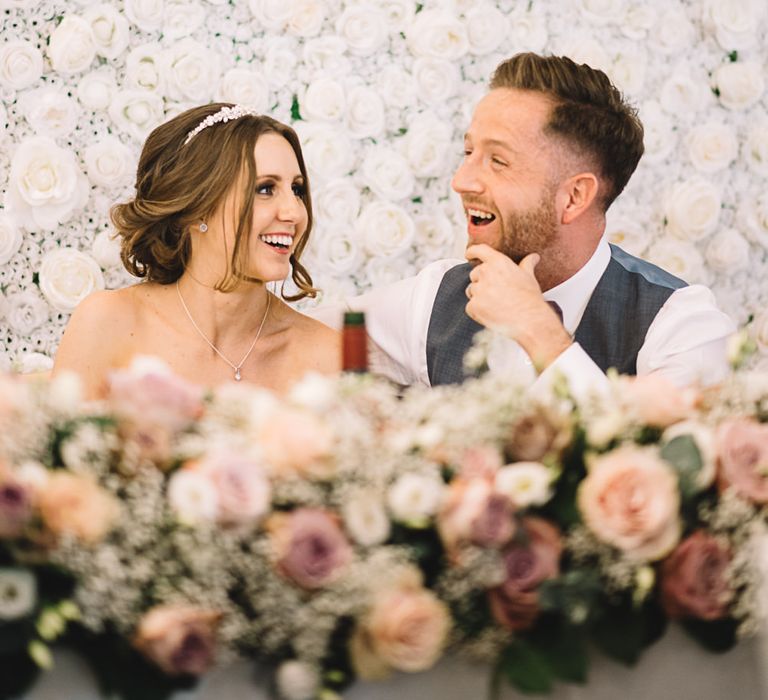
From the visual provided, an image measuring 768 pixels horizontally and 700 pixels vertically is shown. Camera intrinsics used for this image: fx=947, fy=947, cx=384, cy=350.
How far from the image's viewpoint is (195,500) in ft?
3.26

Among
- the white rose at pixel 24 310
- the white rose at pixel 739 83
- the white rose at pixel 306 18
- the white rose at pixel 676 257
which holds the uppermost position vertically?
the white rose at pixel 739 83

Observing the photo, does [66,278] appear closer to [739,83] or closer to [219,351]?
[219,351]

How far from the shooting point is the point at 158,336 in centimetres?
246

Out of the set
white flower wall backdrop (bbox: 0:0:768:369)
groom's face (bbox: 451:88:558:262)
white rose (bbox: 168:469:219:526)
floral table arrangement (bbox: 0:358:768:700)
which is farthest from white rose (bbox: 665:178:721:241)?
white rose (bbox: 168:469:219:526)

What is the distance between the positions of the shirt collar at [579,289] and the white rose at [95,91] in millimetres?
1362

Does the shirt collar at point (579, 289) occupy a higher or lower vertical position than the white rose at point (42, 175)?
higher

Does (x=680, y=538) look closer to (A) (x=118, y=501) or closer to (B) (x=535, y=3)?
(A) (x=118, y=501)

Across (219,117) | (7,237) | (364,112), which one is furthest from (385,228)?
(7,237)

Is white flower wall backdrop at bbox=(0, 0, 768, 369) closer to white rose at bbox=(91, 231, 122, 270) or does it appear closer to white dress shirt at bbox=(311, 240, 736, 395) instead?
white rose at bbox=(91, 231, 122, 270)

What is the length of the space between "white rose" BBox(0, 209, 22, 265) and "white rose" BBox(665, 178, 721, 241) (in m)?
1.92

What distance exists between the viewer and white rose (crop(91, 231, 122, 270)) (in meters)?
2.69

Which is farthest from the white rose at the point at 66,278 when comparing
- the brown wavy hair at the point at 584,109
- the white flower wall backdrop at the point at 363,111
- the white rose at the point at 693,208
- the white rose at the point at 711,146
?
the white rose at the point at 711,146

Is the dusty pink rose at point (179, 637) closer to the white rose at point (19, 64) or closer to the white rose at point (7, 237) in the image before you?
the white rose at point (7, 237)

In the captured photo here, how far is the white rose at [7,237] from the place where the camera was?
261cm
